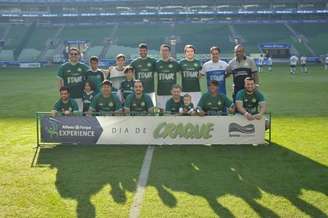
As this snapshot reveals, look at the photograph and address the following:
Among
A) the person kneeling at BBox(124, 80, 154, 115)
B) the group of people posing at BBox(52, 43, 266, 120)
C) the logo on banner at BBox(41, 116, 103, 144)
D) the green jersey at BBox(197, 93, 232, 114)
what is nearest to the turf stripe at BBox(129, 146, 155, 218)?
the person kneeling at BBox(124, 80, 154, 115)

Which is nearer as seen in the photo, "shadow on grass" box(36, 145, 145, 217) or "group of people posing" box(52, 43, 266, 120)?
"shadow on grass" box(36, 145, 145, 217)

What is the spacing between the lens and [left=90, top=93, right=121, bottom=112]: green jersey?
10.2m

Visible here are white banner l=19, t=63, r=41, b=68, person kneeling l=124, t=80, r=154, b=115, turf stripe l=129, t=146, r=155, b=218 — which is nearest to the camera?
turf stripe l=129, t=146, r=155, b=218

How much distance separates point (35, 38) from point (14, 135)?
169 feet

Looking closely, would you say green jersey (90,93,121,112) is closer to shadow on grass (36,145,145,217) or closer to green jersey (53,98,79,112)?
green jersey (53,98,79,112)

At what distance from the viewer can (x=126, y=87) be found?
36.5ft

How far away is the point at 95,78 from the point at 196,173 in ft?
14.7

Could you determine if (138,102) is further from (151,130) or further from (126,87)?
(126,87)

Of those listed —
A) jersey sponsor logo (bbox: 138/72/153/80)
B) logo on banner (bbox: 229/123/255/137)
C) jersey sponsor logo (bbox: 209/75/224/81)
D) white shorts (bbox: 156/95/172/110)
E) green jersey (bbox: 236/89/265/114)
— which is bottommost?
logo on banner (bbox: 229/123/255/137)

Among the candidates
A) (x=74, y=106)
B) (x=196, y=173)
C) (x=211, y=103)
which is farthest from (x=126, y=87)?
(x=196, y=173)

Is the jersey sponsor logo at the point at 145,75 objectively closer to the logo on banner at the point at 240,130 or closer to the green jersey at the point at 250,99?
the green jersey at the point at 250,99

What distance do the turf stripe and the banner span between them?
469 millimetres

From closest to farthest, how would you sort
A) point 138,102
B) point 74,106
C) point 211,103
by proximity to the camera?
point 211,103, point 138,102, point 74,106

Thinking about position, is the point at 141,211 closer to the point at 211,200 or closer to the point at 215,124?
the point at 211,200
